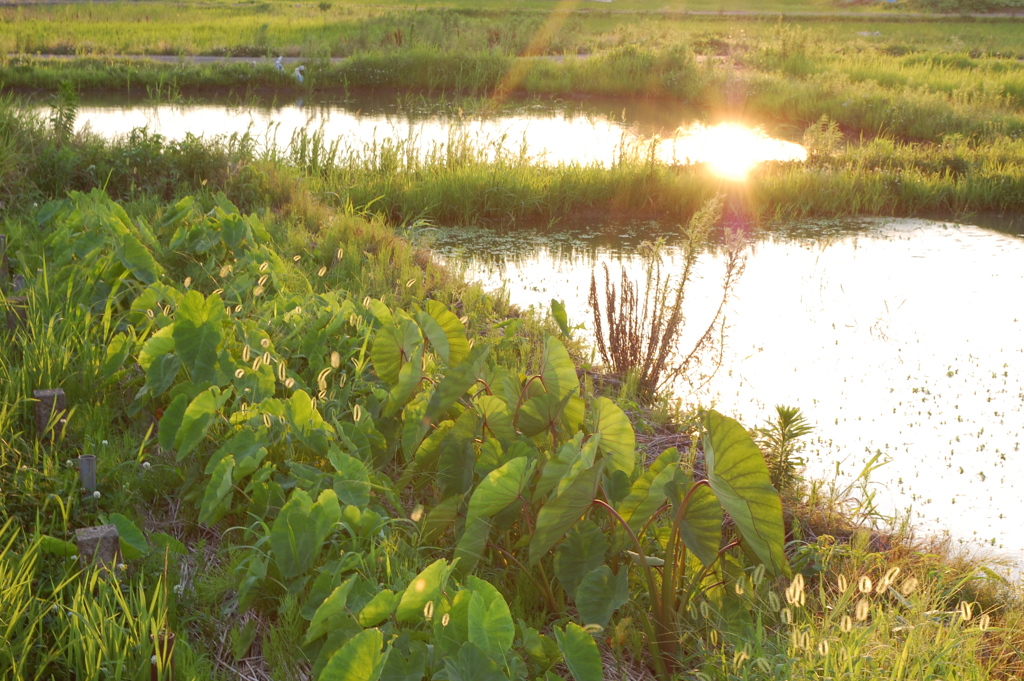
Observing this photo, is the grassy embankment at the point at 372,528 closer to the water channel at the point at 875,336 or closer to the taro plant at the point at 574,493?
the taro plant at the point at 574,493

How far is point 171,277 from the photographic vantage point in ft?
12.3

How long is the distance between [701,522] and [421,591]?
703 millimetres

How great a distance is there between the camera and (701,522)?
1.96 meters

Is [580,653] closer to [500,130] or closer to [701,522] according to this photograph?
[701,522]

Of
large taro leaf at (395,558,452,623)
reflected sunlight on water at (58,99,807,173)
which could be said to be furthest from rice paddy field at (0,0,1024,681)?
reflected sunlight on water at (58,99,807,173)

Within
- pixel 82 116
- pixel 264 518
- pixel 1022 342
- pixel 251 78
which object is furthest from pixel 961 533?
pixel 251 78

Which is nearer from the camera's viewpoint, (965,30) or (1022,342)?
(1022,342)

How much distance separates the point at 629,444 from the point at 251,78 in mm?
12517

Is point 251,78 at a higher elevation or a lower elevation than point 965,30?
lower

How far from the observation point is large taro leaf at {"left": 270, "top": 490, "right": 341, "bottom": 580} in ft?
6.06

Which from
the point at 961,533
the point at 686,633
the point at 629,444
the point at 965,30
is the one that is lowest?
the point at 961,533

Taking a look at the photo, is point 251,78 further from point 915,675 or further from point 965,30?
point 965,30

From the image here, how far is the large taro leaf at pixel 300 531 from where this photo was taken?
1.85m

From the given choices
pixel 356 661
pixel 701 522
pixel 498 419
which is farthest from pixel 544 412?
pixel 356 661
